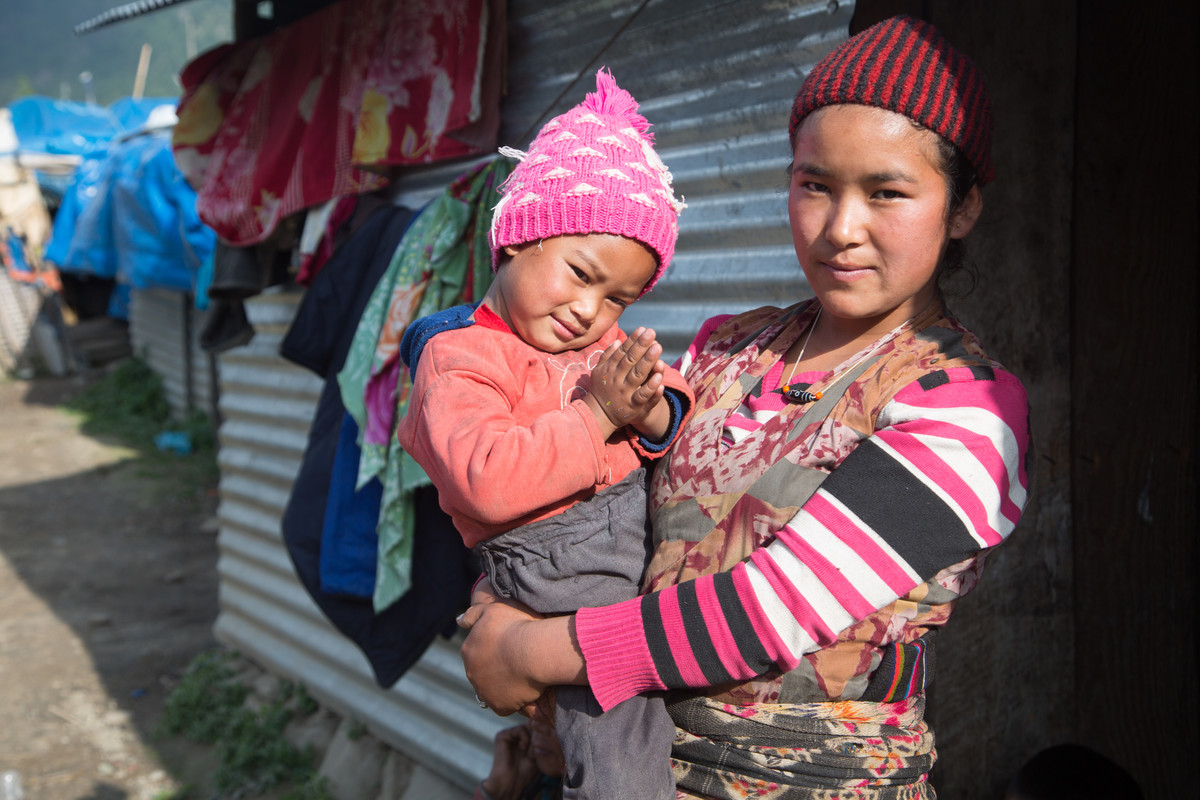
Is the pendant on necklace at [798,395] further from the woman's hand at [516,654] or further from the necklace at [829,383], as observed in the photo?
the woman's hand at [516,654]

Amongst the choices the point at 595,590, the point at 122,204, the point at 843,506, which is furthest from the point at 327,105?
the point at 122,204

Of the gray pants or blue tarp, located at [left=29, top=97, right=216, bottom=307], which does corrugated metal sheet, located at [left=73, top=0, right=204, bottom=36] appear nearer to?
blue tarp, located at [left=29, top=97, right=216, bottom=307]

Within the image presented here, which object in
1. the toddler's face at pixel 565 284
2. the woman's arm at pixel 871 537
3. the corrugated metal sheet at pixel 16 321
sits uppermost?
the toddler's face at pixel 565 284

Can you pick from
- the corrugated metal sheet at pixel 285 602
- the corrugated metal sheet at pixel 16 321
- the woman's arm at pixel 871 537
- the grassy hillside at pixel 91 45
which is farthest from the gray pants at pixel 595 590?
the grassy hillside at pixel 91 45

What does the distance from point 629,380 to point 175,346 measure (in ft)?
39.1

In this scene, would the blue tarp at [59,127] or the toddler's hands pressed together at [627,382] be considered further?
the blue tarp at [59,127]

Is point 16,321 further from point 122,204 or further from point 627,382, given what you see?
point 627,382

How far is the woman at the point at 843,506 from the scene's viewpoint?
4.12ft

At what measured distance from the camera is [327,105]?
415 cm

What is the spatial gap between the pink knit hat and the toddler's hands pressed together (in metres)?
0.32

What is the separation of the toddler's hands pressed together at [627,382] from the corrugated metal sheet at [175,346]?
10.4 metres

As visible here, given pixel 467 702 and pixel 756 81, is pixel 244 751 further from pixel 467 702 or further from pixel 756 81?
pixel 756 81

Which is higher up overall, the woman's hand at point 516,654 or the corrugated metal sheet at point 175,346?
the woman's hand at point 516,654

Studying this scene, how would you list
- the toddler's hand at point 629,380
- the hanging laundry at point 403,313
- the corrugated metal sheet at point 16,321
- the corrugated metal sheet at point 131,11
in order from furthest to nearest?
the corrugated metal sheet at point 16,321 < the corrugated metal sheet at point 131,11 < the hanging laundry at point 403,313 < the toddler's hand at point 629,380
